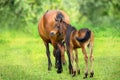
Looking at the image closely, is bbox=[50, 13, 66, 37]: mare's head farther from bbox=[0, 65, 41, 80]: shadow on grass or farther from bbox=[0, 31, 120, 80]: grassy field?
bbox=[0, 65, 41, 80]: shadow on grass

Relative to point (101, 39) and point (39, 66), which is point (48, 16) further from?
point (101, 39)

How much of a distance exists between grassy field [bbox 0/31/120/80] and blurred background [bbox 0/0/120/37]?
70 centimetres

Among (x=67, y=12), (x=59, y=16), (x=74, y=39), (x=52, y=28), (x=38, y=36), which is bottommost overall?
(x=38, y=36)

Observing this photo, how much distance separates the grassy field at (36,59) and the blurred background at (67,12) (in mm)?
699

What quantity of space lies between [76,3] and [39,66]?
8243 millimetres

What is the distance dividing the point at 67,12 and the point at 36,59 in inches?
242

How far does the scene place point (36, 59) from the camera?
580 inches

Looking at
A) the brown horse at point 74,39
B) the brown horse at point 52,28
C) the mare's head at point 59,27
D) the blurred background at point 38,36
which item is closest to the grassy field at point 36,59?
the blurred background at point 38,36

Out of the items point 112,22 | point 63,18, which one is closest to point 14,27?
point 112,22

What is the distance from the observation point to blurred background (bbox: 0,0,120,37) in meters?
20.0

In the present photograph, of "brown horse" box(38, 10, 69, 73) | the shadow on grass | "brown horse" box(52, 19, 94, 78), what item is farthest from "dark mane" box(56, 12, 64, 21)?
the shadow on grass

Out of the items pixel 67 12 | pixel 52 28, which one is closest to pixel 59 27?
pixel 52 28

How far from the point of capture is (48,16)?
40.4 feet

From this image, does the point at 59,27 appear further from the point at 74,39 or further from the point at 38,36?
the point at 38,36
